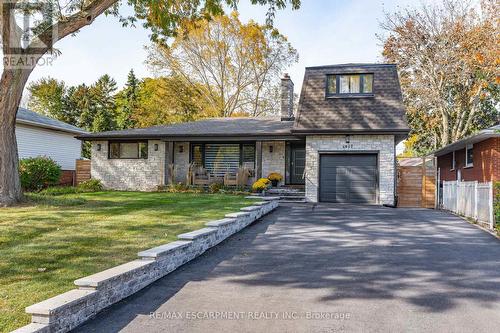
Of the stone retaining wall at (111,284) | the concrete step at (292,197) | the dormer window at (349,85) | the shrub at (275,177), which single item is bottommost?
the stone retaining wall at (111,284)

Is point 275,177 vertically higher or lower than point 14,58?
lower

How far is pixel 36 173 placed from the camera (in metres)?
16.9

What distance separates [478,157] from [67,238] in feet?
53.1

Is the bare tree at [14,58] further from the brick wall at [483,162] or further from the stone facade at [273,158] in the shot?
the brick wall at [483,162]

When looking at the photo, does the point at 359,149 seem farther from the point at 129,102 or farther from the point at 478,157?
the point at 129,102

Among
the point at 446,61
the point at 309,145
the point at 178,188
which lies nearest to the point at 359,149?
the point at 309,145

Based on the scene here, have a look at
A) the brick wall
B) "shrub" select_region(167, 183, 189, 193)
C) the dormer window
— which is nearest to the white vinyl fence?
the brick wall

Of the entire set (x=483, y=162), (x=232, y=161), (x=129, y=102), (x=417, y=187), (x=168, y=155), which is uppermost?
(x=129, y=102)

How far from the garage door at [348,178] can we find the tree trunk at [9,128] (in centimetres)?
1097

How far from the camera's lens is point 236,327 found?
13.1 feet

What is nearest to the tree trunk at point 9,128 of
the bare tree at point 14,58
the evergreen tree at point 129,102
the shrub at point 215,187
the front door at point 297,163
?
the bare tree at point 14,58

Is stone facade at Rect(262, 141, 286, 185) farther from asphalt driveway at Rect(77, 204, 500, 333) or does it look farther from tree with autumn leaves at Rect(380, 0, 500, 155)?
tree with autumn leaves at Rect(380, 0, 500, 155)

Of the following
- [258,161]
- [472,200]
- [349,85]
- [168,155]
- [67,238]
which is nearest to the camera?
[67,238]

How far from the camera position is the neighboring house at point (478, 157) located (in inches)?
592
